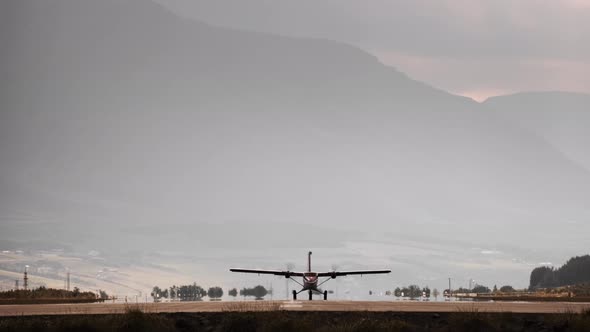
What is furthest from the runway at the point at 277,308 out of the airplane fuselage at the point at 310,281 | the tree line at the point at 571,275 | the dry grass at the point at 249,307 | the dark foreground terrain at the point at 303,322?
the tree line at the point at 571,275

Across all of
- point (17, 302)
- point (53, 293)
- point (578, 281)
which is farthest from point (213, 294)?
point (17, 302)

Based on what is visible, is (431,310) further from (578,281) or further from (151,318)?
(578,281)

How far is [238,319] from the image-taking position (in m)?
69.0

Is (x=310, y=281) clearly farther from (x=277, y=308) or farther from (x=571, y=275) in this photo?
(x=571, y=275)

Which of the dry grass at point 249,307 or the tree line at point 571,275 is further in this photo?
the tree line at point 571,275

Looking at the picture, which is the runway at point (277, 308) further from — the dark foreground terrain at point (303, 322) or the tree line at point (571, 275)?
the tree line at point (571, 275)

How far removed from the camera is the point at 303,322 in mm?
67812

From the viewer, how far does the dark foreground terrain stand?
220 feet

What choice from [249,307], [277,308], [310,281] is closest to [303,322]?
[277,308]

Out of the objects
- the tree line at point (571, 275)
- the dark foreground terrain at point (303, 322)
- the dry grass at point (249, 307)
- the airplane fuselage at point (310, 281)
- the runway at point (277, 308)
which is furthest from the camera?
the tree line at point (571, 275)

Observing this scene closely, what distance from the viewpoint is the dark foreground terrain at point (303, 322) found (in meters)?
67.0

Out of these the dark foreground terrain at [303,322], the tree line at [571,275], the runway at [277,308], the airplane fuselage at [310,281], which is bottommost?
the dark foreground terrain at [303,322]

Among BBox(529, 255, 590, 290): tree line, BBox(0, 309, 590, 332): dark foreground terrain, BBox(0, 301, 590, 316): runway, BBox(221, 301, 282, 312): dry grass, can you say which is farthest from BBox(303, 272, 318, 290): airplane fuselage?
BBox(529, 255, 590, 290): tree line

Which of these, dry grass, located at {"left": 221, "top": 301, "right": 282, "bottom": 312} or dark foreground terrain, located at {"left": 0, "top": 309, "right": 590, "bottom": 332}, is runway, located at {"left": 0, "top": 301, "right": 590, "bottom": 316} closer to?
dry grass, located at {"left": 221, "top": 301, "right": 282, "bottom": 312}
